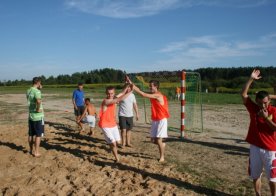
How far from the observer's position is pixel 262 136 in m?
4.96

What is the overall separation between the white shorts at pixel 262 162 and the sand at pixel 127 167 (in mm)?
1057

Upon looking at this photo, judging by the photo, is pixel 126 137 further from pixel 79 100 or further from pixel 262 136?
pixel 262 136

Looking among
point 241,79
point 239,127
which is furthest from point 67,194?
point 241,79

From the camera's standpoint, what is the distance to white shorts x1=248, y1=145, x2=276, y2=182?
16.0ft

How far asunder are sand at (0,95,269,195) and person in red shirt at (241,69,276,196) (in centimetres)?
112

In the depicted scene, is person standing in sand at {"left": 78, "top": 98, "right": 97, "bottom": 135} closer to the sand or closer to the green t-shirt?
the sand

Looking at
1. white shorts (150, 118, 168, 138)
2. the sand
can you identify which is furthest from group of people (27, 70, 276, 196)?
the sand

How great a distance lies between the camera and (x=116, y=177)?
6.88 m

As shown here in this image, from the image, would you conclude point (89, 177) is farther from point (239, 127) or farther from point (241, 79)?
point (241, 79)

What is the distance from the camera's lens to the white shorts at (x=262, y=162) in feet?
16.0

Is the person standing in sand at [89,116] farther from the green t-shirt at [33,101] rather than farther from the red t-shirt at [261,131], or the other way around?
the red t-shirt at [261,131]

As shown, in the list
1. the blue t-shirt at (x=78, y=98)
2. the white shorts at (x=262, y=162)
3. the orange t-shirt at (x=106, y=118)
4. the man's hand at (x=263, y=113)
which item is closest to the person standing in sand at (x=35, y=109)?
the orange t-shirt at (x=106, y=118)

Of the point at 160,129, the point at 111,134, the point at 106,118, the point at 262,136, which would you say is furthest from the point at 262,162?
the point at 106,118

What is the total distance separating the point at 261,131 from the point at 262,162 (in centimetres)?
46
